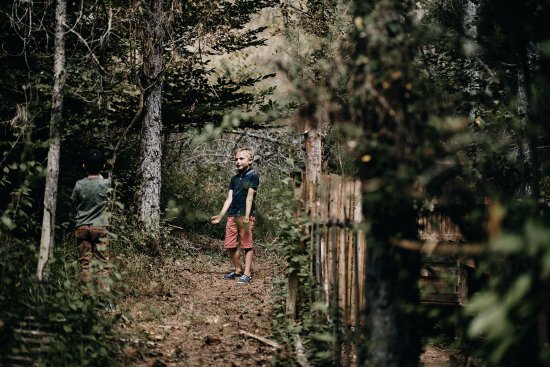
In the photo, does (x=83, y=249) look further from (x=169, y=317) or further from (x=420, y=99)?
(x=420, y=99)

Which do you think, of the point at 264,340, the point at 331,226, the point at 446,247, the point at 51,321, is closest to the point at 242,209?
→ the point at 264,340

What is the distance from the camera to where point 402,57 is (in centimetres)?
240

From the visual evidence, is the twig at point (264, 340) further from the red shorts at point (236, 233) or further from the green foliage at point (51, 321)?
the red shorts at point (236, 233)

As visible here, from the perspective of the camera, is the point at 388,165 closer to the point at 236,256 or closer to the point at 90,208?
the point at 90,208

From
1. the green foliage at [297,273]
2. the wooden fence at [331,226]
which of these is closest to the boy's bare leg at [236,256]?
the green foliage at [297,273]

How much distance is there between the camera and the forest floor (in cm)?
462

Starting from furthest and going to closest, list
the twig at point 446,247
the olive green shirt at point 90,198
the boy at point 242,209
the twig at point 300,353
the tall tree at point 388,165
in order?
the boy at point 242,209, the olive green shirt at point 90,198, the twig at point 300,353, the tall tree at point 388,165, the twig at point 446,247

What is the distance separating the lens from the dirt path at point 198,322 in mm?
4617

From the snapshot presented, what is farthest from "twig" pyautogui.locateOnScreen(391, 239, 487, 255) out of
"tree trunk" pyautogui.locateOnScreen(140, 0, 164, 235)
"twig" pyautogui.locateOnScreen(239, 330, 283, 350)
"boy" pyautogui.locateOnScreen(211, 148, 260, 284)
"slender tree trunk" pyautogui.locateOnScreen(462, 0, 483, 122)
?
"tree trunk" pyautogui.locateOnScreen(140, 0, 164, 235)

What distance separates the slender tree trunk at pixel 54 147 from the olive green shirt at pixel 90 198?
1.15ft

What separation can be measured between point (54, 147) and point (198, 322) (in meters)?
2.60

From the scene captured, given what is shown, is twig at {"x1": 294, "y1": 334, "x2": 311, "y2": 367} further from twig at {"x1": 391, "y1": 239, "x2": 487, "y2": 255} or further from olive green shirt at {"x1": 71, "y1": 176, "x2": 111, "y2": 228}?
olive green shirt at {"x1": 71, "y1": 176, "x2": 111, "y2": 228}

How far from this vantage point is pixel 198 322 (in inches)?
233

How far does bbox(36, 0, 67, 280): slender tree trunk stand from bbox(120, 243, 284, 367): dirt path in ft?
3.63
